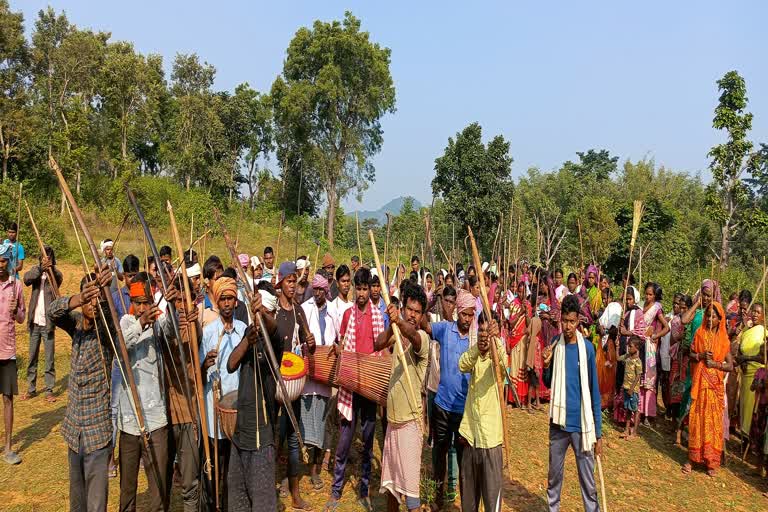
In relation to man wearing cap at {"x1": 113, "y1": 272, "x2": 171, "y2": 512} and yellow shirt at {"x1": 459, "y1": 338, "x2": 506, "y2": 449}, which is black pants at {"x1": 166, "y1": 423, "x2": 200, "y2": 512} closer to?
man wearing cap at {"x1": 113, "y1": 272, "x2": 171, "y2": 512}

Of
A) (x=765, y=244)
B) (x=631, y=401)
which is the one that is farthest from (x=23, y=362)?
(x=765, y=244)

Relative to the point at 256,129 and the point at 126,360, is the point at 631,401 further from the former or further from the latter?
the point at 256,129

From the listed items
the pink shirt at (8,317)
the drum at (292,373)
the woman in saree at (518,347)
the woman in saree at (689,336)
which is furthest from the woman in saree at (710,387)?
the pink shirt at (8,317)

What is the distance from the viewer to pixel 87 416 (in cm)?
357

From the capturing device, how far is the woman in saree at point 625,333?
745 cm

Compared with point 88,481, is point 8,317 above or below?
above

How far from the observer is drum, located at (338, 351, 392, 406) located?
4.66m

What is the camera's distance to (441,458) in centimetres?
465

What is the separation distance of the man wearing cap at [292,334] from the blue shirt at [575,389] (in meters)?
2.30

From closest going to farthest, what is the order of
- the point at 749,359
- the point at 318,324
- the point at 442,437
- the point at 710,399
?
the point at 442,437, the point at 318,324, the point at 710,399, the point at 749,359

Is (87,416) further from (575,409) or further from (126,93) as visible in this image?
(126,93)

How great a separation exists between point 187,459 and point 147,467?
0.28m

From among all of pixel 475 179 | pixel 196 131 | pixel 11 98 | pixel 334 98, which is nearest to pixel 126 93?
pixel 196 131

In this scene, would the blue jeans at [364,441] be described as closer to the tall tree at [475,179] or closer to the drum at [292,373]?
the drum at [292,373]
